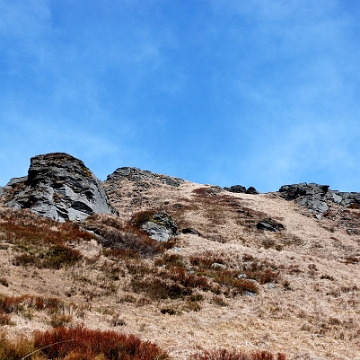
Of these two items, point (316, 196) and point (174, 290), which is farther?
point (316, 196)

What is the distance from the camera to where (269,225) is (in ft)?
148

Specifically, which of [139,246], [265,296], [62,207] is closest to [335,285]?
[265,296]

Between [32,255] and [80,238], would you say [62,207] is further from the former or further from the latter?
[32,255]

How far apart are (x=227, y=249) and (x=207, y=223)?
1876 centimetres

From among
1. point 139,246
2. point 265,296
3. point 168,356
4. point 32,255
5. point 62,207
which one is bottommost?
point 168,356

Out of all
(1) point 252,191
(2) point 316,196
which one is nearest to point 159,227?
(2) point 316,196

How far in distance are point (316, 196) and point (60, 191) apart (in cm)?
5530

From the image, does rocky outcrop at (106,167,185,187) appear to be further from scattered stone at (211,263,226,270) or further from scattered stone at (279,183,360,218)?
scattered stone at (211,263,226,270)

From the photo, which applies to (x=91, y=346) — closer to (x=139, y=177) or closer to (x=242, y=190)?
(x=139, y=177)

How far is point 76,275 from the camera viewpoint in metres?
15.2

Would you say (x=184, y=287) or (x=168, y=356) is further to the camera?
(x=184, y=287)

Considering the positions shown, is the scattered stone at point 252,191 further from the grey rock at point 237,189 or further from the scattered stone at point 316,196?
the scattered stone at point 316,196

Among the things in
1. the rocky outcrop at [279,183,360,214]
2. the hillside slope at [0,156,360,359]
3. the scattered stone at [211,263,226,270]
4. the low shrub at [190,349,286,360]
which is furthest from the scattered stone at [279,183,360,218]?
the low shrub at [190,349,286,360]

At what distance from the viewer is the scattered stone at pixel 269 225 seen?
44562 millimetres
